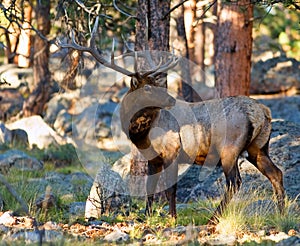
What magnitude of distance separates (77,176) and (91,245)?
7005 millimetres

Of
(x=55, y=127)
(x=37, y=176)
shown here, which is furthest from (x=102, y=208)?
(x=55, y=127)

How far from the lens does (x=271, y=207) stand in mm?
8711

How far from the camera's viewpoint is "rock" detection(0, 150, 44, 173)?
13.3m

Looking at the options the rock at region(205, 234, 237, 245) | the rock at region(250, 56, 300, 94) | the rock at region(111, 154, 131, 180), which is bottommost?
the rock at region(205, 234, 237, 245)

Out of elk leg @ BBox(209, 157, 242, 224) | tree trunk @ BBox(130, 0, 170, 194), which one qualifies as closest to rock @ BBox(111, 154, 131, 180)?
tree trunk @ BBox(130, 0, 170, 194)

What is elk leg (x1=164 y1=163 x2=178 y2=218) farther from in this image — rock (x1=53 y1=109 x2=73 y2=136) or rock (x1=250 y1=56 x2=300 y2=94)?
rock (x1=250 y1=56 x2=300 y2=94)

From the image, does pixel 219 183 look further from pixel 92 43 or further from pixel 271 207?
pixel 92 43

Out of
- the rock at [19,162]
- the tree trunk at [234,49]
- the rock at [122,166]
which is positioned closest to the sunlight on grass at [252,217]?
the rock at [122,166]

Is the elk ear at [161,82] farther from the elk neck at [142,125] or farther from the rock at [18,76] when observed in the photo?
the rock at [18,76]

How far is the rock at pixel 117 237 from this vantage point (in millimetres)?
7070

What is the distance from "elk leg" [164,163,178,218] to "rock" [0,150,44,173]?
4.75 meters

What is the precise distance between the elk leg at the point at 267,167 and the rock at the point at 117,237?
2.65 metres

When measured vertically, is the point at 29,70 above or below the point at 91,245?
above

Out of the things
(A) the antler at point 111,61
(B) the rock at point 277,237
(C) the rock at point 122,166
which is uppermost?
(A) the antler at point 111,61
